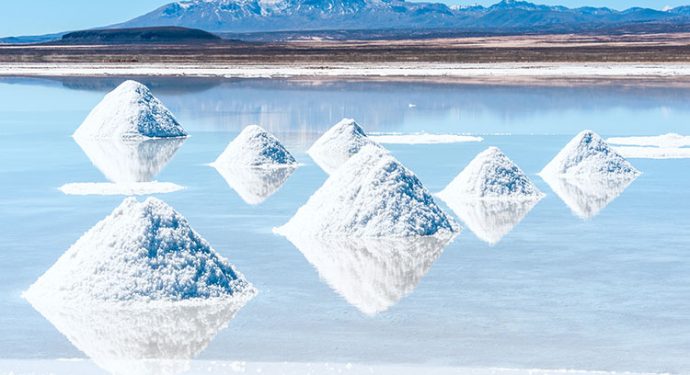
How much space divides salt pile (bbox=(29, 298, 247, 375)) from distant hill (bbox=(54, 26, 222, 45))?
13616 cm

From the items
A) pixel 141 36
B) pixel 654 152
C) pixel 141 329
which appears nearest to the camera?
Result: pixel 141 329

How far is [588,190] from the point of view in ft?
37.0

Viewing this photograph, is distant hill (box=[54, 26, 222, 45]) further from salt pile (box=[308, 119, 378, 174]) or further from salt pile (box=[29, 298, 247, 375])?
salt pile (box=[29, 298, 247, 375])

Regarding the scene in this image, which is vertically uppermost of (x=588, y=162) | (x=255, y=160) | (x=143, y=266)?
(x=143, y=266)

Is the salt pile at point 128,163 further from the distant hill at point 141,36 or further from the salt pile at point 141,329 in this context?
the distant hill at point 141,36

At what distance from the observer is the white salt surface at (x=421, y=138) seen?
16375mm

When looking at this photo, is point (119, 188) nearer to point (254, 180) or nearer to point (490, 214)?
point (254, 180)

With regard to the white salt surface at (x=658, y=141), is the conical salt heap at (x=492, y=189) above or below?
above

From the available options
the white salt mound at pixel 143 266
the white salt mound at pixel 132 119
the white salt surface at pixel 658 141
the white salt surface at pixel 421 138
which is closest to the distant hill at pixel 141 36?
the white salt mound at pixel 132 119

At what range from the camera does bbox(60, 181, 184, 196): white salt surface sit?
36.8ft

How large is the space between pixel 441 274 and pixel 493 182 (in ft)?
11.4

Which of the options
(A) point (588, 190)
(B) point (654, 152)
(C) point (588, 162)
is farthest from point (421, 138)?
(A) point (588, 190)

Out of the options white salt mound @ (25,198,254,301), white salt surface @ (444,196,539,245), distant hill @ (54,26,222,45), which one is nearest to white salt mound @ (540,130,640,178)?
white salt surface @ (444,196,539,245)

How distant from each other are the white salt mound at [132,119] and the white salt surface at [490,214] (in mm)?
7563
